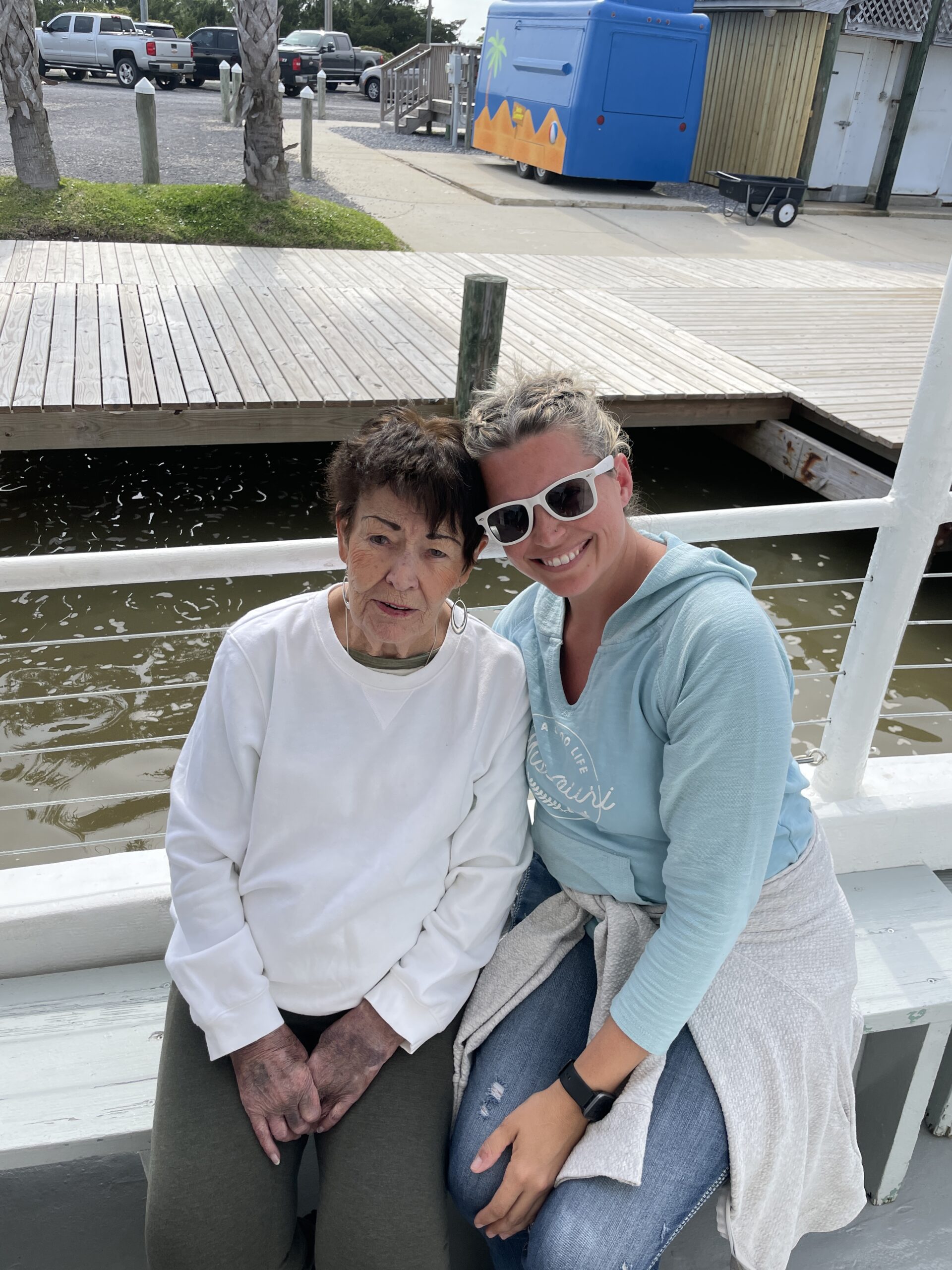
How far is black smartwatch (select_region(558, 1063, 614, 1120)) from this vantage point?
4.69 feet

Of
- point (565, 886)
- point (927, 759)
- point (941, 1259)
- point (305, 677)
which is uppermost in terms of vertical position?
point (305, 677)

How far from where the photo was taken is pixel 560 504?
1.45 m

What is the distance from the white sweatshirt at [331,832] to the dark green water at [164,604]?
6.92 feet

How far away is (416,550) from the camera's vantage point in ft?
4.92

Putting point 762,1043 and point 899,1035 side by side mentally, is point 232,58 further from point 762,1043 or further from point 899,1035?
point 762,1043

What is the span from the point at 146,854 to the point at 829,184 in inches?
665

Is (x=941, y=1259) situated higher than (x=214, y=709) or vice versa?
(x=214, y=709)

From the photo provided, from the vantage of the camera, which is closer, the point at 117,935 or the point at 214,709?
the point at 214,709

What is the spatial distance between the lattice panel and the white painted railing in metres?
15.2

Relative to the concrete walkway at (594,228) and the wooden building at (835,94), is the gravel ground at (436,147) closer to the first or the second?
the wooden building at (835,94)

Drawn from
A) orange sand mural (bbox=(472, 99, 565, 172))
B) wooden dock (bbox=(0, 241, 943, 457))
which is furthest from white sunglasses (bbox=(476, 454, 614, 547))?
orange sand mural (bbox=(472, 99, 565, 172))

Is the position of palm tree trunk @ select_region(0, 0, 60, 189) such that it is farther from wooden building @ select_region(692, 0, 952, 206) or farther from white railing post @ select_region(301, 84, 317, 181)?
wooden building @ select_region(692, 0, 952, 206)

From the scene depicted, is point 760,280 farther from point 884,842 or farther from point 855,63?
point 884,842

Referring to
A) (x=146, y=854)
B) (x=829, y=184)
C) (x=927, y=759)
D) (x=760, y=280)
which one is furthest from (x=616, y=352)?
(x=829, y=184)
